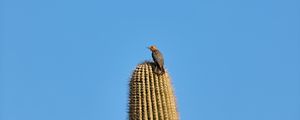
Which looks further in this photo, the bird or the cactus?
the bird

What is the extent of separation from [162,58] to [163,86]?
1.15 metres

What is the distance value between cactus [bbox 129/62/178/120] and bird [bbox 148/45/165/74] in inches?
3.8

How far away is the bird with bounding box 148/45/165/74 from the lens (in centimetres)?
3381

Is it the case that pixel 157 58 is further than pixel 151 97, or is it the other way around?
pixel 157 58

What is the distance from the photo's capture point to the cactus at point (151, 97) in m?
33.1

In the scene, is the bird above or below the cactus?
above

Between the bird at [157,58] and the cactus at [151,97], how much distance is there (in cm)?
10

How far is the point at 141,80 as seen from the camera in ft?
110

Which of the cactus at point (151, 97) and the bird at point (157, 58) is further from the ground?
the bird at point (157, 58)

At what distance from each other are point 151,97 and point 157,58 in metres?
1.38

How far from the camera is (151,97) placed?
109 feet

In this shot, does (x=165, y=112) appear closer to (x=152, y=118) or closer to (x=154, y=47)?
(x=152, y=118)

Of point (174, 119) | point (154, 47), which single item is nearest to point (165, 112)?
point (174, 119)

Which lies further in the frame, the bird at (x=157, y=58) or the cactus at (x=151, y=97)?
the bird at (x=157, y=58)
